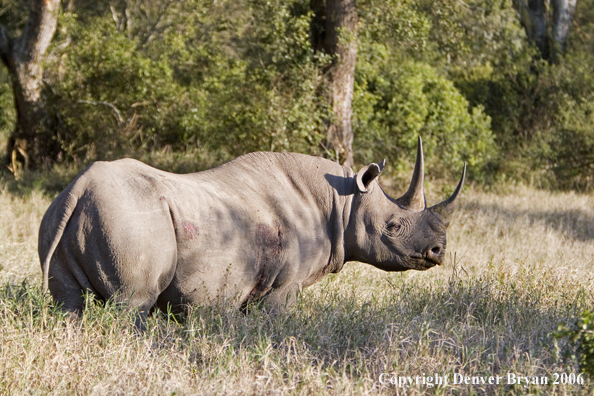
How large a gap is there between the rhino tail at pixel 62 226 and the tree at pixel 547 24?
16091 millimetres

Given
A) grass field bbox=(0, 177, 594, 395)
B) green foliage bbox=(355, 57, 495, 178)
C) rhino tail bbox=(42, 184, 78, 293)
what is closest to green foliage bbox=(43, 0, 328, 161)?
green foliage bbox=(355, 57, 495, 178)

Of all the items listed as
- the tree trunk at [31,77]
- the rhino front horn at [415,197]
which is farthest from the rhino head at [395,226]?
the tree trunk at [31,77]

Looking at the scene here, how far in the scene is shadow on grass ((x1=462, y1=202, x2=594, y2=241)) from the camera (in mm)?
10016

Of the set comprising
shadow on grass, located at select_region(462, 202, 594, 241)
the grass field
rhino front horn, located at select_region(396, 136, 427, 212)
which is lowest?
shadow on grass, located at select_region(462, 202, 594, 241)

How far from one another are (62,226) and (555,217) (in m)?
8.26

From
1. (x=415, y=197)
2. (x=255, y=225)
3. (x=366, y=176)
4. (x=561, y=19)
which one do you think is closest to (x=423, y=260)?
(x=415, y=197)

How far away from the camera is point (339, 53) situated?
1121cm

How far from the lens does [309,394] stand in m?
4.07

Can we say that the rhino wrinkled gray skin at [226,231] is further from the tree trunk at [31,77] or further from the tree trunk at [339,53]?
the tree trunk at [31,77]

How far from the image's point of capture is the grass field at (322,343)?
4102 millimetres

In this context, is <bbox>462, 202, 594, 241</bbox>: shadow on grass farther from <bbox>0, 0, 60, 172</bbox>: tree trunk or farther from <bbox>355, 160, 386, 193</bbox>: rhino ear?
<bbox>0, 0, 60, 172</bbox>: tree trunk

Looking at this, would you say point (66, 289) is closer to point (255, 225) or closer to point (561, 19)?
point (255, 225)

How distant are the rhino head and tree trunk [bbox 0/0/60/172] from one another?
9512 millimetres

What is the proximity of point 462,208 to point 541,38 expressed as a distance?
9.67m
